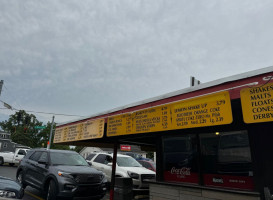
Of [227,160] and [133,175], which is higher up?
[227,160]

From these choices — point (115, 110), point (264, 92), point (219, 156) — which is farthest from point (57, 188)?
point (264, 92)

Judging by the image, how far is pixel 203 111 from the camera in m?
3.91

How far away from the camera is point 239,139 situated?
5.23 m

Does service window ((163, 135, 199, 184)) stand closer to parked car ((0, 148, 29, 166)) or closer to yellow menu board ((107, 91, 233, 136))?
yellow menu board ((107, 91, 233, 136))

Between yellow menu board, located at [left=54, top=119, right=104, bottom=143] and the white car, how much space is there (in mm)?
3227

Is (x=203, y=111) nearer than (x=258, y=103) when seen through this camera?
No

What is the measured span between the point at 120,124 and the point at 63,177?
283cm

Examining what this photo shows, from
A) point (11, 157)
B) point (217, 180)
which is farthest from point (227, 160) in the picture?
point (11, 157)

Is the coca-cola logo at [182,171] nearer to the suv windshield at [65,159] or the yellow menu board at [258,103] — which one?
the yellow menu board at [258,103]

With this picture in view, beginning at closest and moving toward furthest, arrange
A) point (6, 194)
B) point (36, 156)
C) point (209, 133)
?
point (6, 194) < point (209, 133) < point (36, 156)

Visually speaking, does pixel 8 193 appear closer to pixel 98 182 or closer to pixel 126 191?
pixel 98 182

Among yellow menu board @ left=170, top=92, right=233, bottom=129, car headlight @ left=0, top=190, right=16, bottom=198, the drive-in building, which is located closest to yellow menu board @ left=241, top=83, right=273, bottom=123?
the drive-in building

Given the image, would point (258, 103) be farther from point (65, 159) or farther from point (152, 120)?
point (65, 159)

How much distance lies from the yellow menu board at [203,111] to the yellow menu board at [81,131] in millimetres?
2714
